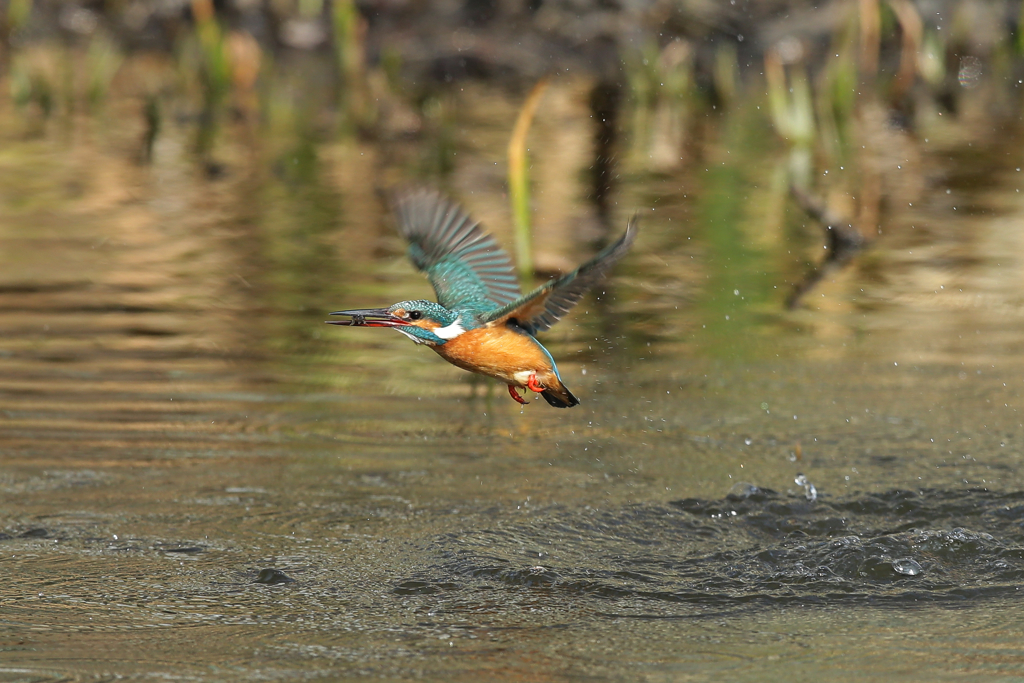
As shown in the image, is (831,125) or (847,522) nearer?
(847,522)

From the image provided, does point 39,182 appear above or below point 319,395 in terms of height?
above

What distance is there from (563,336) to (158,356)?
1.78 meters

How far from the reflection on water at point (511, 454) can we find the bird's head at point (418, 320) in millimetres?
743

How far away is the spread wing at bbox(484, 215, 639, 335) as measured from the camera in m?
3.26

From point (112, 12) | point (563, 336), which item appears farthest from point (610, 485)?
point (112, 12)

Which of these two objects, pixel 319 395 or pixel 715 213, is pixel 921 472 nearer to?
pixel 319 395

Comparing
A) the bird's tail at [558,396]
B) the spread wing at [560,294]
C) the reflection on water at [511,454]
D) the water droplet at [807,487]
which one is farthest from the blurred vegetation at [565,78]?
the spread wing at [560,294]

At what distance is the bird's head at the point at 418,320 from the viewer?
11.7ft

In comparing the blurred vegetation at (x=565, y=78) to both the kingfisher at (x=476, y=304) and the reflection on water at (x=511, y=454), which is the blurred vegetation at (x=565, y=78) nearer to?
the reflection on water at (x=511, y=454)

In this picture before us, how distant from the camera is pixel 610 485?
504 cm

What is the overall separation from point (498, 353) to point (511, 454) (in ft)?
5.30

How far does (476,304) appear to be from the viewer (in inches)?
159

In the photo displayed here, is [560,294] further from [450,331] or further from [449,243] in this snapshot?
[449,243]

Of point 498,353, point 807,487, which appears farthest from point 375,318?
point 807,487
